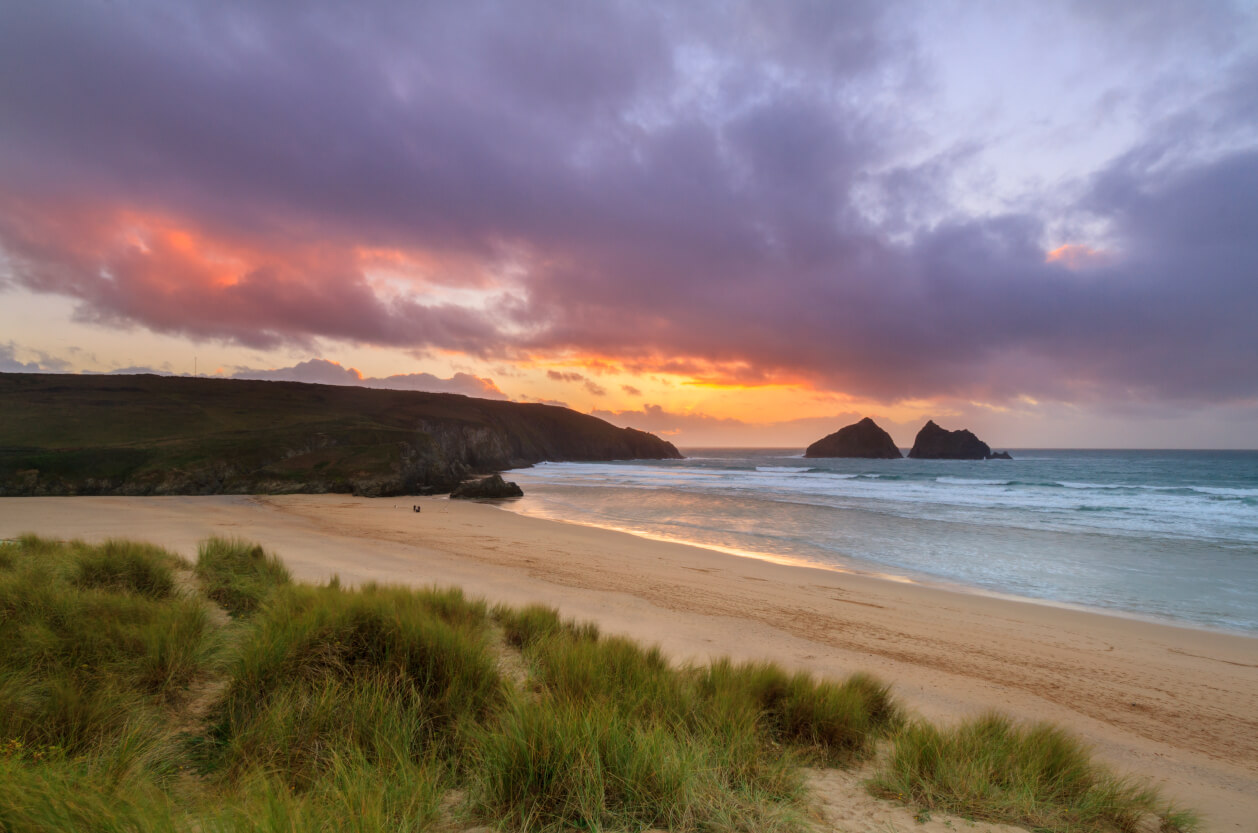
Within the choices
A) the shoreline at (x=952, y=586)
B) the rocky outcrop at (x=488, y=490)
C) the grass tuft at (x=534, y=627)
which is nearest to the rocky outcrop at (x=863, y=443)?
the rocky outcrop at (x=488, y=490)

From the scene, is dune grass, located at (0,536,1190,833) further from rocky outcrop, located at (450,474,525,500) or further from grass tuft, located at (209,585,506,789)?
rocky outcrop, located at (450,474,525,500)

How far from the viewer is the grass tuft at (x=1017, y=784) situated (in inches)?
129

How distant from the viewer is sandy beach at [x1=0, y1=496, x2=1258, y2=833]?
5.47 meters

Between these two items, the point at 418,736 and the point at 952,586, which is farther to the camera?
the point at 952,586

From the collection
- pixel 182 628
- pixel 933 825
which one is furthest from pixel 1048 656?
pixel 182 628

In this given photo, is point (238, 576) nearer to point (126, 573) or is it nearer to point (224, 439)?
point (126, 573)

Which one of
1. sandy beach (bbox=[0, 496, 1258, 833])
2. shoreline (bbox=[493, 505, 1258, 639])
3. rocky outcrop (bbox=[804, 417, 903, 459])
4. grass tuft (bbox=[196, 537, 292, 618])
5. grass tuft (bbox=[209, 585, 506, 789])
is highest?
rocky outcrop (bbox=[804, 417, 903, 459])

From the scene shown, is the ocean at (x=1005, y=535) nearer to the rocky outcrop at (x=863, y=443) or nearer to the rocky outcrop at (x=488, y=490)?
the rocky outcrop at (x=488, y=490)

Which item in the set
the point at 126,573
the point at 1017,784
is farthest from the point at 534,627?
the point at 126,573

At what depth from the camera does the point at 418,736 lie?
140 inches

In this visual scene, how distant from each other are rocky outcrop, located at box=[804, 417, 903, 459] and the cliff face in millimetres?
88197

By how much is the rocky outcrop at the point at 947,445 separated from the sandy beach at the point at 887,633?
12470 cm

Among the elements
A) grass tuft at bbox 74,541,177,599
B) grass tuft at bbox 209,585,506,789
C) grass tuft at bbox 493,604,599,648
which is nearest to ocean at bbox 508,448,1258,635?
grass tuft at bbox 493,604,599,648

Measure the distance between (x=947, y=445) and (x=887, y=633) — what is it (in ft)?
431
